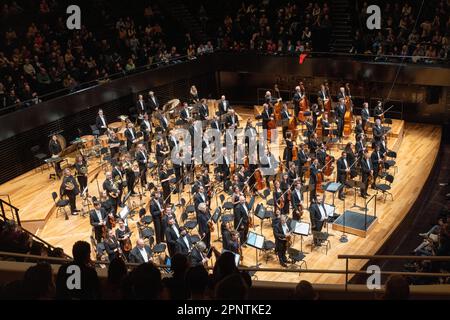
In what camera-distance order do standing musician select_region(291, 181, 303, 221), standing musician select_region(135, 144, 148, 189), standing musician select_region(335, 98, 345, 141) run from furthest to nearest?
1. standing musician select_region(335, 98, 345, 141)
2. standing musician select_region(135, 144, 148, 189)
3. standing musician select_region(291, 181, 303, 221)

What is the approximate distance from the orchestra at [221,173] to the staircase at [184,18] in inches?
165

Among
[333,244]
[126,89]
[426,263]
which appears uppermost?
[126,89]

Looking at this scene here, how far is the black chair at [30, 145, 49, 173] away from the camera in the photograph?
1474cm

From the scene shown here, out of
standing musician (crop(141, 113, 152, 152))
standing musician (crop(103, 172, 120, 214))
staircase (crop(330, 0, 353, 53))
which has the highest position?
staircase (crop(330, 0, 353, 53))

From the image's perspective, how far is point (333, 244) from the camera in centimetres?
1098

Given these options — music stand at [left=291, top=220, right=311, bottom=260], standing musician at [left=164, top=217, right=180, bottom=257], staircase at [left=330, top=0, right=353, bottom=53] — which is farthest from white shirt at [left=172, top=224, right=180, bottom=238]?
staircase at [left=330, top=0, right=353, bottom=53]

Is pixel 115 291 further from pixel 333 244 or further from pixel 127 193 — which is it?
pixel 127 193

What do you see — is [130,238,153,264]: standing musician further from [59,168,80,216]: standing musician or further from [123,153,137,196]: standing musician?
[123,153,137,196]: standing musician

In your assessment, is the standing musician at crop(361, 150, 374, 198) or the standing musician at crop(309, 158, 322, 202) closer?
the standing musician at crop(309, 158, 322, 202)

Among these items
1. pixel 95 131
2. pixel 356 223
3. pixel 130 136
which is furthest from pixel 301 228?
pixel 95 131

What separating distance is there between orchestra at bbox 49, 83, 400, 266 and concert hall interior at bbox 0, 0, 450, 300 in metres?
0.04

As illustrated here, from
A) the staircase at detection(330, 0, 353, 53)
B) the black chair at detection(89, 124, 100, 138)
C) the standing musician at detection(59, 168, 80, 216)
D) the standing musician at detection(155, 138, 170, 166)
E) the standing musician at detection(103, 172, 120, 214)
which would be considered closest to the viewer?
the standing musician at detection(103, 172, 120, 214)
